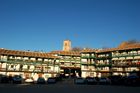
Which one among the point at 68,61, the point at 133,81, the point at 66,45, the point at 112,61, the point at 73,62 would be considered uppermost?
the point at 66,45

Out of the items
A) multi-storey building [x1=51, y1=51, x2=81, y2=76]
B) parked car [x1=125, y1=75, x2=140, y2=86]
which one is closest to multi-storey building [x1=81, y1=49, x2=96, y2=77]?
multi-storey building [x1=51, y1=51, x2=81, y2=76]

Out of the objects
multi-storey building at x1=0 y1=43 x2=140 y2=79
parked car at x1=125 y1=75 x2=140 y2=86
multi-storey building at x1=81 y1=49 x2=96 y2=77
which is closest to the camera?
parked car at x1=125 y1=75 x2=140 y2=86

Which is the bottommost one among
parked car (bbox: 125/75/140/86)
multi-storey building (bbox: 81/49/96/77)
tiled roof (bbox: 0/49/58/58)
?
parked car (bbox: 125/75/140/86)

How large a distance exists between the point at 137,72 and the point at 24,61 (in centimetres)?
3730

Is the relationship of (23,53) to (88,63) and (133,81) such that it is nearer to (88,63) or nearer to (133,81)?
(88,63)

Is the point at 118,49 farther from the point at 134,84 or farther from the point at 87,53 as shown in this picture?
the point at 134,84

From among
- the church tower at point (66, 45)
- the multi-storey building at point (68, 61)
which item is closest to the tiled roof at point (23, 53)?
the multi-storey building at point (68, 61)

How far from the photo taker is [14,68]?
8269cm

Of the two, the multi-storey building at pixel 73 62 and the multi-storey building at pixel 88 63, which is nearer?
the multi-storey building at pixel 73 62

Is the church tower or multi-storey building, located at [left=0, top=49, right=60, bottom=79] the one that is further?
the church tower

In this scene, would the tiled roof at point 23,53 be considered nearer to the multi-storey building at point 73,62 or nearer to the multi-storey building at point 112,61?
the multi-storey building at point 73,62

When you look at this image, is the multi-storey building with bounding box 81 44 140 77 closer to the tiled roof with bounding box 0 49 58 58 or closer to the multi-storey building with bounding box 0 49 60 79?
the multi-storey building with bounding box 0 49 60 79

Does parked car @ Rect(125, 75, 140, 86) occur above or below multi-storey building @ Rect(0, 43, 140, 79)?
below

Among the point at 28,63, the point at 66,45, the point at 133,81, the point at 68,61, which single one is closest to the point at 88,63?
the point at 68,61
